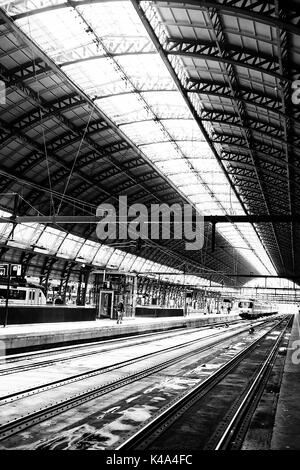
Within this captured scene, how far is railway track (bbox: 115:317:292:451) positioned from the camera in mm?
8125

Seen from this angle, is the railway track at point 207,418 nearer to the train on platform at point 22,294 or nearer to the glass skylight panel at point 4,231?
the train on platform at point 22,294

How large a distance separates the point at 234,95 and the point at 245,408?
1459 centimetres

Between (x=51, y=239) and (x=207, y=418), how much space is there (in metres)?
34.7

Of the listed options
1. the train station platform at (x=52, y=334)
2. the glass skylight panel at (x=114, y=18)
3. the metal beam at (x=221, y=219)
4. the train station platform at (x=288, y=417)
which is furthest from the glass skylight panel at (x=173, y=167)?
the train station platform at (x=288, y=417)

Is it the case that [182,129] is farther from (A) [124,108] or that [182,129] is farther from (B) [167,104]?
(A) [124,108]

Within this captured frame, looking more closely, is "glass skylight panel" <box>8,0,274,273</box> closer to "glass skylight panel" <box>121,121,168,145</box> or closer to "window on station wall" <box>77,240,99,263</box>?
"glass skylight panel" <box>121,121,168,145</box>

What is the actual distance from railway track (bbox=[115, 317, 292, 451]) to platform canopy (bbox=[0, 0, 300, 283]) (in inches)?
331

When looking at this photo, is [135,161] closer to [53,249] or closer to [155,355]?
[53,249]

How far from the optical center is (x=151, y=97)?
23.6 metres

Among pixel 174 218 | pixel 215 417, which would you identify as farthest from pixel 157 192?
pixel 215 417

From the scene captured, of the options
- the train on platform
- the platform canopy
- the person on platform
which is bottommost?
the person on platform

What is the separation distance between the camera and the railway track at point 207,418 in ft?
26.7

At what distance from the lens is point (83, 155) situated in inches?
1302

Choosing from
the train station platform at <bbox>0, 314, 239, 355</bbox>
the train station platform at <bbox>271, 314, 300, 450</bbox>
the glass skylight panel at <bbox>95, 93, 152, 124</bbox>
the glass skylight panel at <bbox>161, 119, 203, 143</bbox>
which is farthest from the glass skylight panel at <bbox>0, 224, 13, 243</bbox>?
the train station platform at <bbox>271, 314, 300, 450</bbox>
